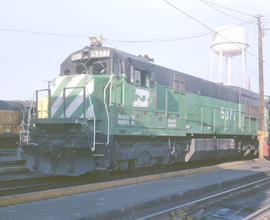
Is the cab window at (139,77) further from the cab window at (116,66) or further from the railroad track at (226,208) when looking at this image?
the railroad track at (226,208)

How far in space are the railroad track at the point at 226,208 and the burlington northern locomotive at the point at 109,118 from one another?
2692 mm

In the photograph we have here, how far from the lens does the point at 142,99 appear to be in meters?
8.79

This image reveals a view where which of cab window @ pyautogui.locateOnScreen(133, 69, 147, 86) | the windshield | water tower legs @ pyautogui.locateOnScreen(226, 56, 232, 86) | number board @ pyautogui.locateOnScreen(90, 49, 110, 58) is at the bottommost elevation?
cab window @ pyautogui.locateOnScreen(133, 69, 147, 86)

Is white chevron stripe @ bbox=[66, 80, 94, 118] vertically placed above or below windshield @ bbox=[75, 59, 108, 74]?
below

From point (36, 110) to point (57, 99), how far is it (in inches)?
27.9

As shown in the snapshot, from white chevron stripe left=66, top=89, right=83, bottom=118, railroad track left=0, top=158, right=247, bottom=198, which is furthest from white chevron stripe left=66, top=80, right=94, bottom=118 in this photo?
railroad track left=0, top=158, right=247, bottom=198

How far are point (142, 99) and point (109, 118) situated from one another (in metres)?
1.48

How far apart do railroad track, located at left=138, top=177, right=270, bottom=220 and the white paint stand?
3.41m

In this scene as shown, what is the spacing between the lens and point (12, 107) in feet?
67.2

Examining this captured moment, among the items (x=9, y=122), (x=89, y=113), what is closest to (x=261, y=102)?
(x=89, y=113)

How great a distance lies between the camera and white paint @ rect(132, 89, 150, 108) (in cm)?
858

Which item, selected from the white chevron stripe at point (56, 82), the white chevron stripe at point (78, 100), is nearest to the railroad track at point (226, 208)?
the white chevron stripe at point (78, 100)

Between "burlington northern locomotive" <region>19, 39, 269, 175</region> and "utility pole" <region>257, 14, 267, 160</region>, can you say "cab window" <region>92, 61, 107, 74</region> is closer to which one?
"burlington northern locomotive" <region>19, 39, 269, 175</region>

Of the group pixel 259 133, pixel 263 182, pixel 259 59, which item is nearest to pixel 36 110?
pixel 263 182
